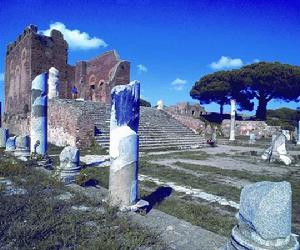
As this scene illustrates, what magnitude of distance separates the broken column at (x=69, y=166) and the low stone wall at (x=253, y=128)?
26759 mm

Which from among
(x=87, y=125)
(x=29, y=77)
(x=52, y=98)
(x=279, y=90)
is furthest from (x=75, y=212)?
(x=279, y=90)

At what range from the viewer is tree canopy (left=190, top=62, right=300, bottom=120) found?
36.6 meters

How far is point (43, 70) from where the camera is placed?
2205 cm

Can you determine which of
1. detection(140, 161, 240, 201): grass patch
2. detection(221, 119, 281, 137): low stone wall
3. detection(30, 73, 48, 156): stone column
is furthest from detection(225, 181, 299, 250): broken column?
detection(221, 119, 281, 137): low stone wall

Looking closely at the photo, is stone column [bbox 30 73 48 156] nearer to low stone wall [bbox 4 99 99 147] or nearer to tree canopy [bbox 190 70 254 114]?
low stone wall [bbox 4 99 99 147]

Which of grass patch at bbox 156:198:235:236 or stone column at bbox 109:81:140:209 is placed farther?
stone column at bbox 109:81:140:209

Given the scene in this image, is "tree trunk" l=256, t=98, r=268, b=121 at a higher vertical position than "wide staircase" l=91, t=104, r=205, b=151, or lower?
higher

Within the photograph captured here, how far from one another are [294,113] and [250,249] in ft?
149

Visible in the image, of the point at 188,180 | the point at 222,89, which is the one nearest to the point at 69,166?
the point at 188,180

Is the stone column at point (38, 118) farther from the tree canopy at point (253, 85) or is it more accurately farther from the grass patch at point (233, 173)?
the tree canopy at point (253, 85)

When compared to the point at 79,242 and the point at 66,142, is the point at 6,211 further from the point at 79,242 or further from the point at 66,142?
the point at 66,142

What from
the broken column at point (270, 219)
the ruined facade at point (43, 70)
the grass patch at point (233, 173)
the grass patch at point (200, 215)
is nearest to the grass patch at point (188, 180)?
the grass patch at point (233, 173)

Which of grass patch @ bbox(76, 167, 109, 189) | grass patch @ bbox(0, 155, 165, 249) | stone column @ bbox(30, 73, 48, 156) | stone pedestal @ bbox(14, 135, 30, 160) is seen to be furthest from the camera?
stone column @ bbox(30, 73, 48, 156)

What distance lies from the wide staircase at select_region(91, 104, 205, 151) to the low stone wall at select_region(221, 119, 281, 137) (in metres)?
12.9
